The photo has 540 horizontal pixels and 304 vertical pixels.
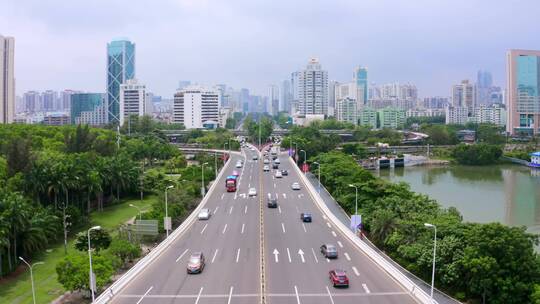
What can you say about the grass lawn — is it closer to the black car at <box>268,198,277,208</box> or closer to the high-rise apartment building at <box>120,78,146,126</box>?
the black car at <box>268,198,277,208</box>

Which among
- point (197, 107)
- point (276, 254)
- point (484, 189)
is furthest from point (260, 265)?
point (197, 107)

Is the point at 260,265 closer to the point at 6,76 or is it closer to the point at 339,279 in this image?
the point at 339,279

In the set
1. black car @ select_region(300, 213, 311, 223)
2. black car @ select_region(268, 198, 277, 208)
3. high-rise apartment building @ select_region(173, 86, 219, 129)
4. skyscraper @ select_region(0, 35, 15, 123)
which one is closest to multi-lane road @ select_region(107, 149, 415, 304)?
black car @ select_region(300, 213, 311, 223)

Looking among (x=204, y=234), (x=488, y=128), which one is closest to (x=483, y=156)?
(x=488, y=128)

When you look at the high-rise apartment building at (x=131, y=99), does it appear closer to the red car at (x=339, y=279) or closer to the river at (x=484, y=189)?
the river at (x=484, y=189)

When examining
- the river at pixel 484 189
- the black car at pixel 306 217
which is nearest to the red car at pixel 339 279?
the black car at pixel 306 217

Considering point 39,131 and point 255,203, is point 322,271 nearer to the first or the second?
point 255,203
